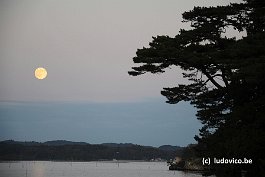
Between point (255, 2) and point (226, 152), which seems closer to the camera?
point (226, 152)

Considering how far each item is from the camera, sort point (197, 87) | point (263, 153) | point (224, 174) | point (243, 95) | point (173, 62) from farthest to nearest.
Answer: point (197, 87), point (173, 62), point (243, 95), point (224, 174), point (263, 153)

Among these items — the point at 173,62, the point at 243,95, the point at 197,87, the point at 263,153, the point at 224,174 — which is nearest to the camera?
the point at 263,153

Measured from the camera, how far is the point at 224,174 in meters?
18.3

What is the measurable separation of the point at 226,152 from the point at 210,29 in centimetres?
674

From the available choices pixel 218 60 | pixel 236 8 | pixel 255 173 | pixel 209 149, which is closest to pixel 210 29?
pixel 236 8

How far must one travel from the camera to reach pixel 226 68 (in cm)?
1822

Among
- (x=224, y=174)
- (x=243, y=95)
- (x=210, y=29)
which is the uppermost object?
(x=210, y=29)

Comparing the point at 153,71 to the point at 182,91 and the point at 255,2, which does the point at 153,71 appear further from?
the point at 255,2

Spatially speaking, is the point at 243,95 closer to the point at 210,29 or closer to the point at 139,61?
the point at 210,29

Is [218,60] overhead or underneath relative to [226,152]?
overhead

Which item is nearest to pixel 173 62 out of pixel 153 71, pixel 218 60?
pixel 153 71

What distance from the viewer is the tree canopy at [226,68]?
16.7 m

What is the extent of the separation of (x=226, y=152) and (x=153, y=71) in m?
6.43

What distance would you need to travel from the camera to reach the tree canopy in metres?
16.7
